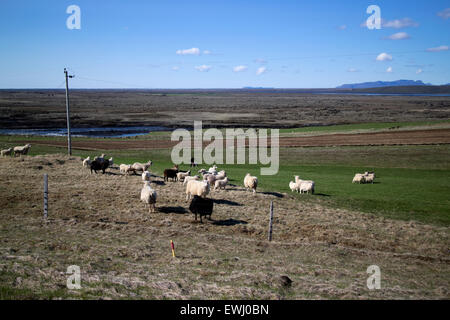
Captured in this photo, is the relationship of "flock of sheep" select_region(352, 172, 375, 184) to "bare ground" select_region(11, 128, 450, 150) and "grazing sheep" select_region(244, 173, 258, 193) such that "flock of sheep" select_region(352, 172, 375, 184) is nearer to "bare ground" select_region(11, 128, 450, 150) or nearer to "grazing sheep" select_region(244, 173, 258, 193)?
"grazing sheep" select_region(244, 173, 258, 193)

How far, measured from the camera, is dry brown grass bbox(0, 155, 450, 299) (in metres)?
8.97

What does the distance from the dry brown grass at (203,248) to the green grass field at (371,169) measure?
2.96m

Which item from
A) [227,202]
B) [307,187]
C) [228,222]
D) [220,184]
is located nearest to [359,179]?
[307,187]

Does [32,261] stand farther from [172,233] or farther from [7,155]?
[7,155]


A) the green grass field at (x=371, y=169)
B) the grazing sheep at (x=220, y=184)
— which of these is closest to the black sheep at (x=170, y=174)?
the grazing sheep at (x=220, y=184)

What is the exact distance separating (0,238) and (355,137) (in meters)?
53.9

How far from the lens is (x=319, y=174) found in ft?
106

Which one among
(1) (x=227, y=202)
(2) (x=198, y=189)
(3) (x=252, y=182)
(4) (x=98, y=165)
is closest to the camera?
(2) (x=198, y=189)

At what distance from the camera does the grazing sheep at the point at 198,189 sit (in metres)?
19.1

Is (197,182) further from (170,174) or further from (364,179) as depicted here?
(364,179)

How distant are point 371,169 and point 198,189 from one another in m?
22.9

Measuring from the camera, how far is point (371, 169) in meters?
35.5

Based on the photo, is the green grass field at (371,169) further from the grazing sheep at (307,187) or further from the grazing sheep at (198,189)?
the grazing sheep at (198,189)
